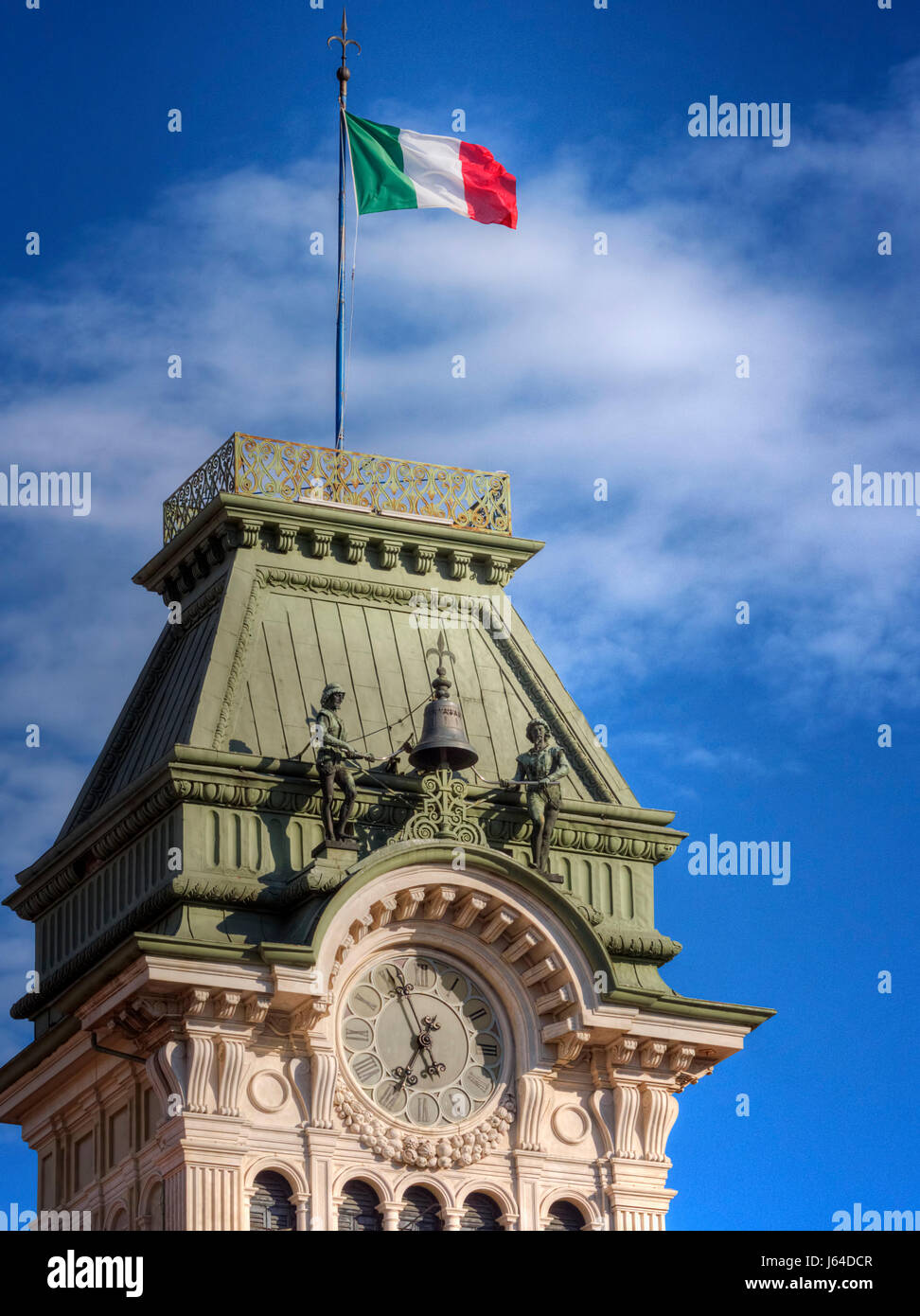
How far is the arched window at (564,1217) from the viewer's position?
180ft

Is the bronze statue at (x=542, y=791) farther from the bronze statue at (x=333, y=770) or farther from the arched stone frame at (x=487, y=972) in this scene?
the bronze statue at (x=333, y=770)

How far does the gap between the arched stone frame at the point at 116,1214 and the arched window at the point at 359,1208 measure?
11.3ft

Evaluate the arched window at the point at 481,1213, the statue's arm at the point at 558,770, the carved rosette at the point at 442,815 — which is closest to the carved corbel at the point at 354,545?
the carved rosette at the point at 442,815

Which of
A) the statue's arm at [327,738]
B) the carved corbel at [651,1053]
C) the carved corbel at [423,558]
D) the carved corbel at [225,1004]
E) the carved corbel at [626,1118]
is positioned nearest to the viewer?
the carved corbel at [225,1004]

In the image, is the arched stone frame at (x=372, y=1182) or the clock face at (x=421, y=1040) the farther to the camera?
the clock face at (x=421, y=1040)

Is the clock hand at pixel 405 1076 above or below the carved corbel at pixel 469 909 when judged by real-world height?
below

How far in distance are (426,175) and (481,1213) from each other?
19917mm

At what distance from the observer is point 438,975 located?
2190 inches

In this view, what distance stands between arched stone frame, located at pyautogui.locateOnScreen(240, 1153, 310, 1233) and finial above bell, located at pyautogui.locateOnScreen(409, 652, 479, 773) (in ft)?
23.7
